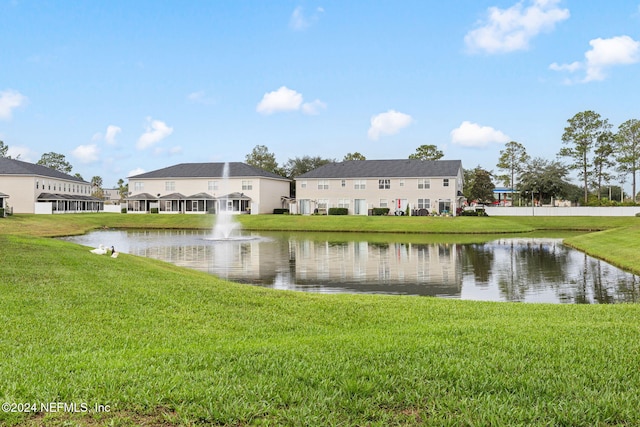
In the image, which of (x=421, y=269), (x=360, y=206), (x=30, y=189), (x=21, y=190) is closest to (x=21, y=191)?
(x=21, y=190)

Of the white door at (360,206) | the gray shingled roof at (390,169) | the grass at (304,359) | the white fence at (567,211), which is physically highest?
the gray shingled roof at (390,169)

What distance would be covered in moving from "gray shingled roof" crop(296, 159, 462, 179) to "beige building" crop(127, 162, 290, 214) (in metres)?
6.88

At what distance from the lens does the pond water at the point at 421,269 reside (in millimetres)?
15836

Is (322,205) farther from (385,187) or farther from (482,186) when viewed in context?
(482,186)

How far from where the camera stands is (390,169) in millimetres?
69938

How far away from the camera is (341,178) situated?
70.6 metres

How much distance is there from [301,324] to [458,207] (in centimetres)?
6156

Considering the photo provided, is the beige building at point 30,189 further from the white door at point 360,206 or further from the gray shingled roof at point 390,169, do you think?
the white door at point 360,206

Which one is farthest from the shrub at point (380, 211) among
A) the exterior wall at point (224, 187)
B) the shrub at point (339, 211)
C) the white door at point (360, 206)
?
the exterior wall at point (224, 187)

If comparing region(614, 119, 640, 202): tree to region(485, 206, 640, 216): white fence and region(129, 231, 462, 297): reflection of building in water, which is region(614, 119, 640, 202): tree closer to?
region(485, 206, 640, 216): white fence

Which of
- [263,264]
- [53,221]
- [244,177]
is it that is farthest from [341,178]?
[263,264]

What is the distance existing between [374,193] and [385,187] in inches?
66.9

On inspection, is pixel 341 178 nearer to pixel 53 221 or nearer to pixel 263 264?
pixel 53 221

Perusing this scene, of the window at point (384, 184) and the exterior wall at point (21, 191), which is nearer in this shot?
the window at point (384, 184)
